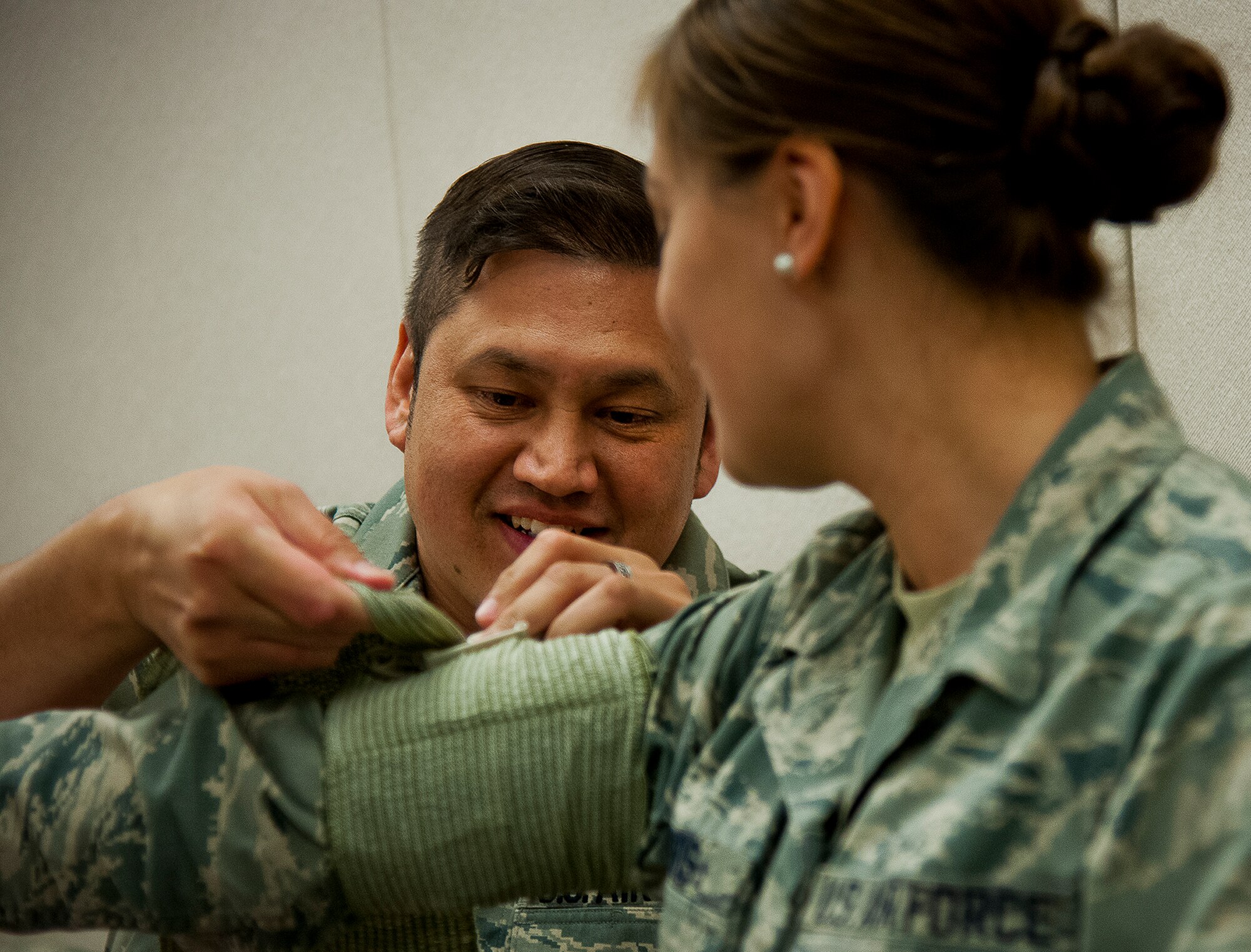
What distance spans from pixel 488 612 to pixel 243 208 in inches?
67.5

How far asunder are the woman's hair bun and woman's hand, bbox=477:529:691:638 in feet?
1.65

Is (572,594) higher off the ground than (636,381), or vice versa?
(636,381)

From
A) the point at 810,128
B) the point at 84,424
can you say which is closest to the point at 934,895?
the point at 810,128

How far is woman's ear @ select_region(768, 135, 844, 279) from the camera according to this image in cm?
72

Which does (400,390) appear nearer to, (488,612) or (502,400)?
(502,400)

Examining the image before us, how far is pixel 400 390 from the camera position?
5.36 ft

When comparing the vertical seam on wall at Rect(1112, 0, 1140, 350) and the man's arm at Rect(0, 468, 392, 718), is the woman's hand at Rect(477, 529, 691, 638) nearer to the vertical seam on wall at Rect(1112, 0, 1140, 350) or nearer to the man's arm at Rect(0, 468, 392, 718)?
the man's arm at Rect(0, 468, 392, 718)

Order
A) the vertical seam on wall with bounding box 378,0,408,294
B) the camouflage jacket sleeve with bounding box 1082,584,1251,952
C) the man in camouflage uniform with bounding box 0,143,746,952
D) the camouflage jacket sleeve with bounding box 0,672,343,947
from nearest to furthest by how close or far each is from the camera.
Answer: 1. the camouflage jacket sleeve with bounding box 1082,584,1251,952
2. the camouflage jacket sleeve with bounding box 0,672,343,947
3. the man in camouflage uniform with bounding box 0,143,746,952
4. the vertical seam on wall with bounding box 378,0,408,294

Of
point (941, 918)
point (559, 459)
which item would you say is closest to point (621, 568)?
point (559, 459)

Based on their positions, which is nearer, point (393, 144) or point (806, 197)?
point (806, 197)

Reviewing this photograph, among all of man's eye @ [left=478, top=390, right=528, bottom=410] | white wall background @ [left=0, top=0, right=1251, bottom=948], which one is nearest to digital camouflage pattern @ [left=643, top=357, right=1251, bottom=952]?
man's eye @ [left=478, top=390, right=528, bottom=410]

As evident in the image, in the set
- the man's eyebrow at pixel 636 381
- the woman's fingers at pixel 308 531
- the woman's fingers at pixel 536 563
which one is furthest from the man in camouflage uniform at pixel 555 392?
the woman's fingers at pixel 308 531

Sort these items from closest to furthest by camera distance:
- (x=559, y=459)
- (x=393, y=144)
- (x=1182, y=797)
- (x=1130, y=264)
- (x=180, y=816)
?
(x=1182, y=797), (x=180, y=816), (x=559, y=459), (x=1130, y=264), (x=393, y=144)

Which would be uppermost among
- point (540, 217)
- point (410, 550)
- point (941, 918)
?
point (540, 217)
